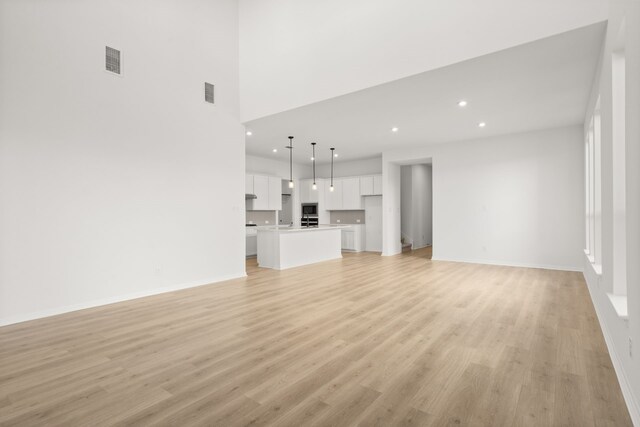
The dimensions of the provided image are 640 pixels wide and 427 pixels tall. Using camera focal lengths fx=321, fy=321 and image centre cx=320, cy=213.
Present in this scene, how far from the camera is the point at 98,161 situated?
4.20m

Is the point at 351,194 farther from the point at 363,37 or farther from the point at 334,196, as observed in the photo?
the point at 363,37

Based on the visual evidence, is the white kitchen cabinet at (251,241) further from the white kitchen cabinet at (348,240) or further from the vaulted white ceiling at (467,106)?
the white kitchen cabinet at (348,240)

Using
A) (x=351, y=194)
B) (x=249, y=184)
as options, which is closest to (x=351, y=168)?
(x=351, y=194)

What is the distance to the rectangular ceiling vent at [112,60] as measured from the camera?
4309 millimetres

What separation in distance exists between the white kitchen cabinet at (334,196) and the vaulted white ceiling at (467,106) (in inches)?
98.7

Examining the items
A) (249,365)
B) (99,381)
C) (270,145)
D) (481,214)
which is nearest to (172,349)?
(99,381)

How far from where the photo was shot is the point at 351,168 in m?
10.6

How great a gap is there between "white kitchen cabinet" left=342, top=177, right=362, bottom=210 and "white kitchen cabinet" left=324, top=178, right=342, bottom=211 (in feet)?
0.47

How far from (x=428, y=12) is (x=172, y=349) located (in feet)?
14.9

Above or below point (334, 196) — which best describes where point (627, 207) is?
below

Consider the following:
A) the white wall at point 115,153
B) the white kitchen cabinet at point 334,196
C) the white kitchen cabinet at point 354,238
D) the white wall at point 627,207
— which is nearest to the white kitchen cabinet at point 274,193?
the white kitchen cabinet at point 334,196

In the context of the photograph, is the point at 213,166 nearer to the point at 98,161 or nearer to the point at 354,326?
→ the point at 98,161

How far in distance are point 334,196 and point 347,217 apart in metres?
0.91

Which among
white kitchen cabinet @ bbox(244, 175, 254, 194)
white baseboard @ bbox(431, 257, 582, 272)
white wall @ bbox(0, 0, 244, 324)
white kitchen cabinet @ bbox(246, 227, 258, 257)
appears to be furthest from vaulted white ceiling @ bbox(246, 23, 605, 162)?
white baseboard @ bbox(431, 257, 582, 272)
